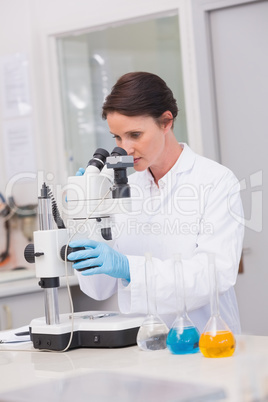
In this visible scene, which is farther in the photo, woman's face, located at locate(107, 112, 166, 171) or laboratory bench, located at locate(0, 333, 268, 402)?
woman's face, located at locate(107, 112, 166, 171)

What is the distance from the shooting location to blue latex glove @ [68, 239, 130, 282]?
187 centimetres

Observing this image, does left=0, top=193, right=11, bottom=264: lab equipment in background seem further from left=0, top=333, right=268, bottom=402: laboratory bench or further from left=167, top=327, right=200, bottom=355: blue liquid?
left=167, top=327, right=200, bottom=355: blue liquid

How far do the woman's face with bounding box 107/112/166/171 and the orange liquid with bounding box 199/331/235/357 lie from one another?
698mm

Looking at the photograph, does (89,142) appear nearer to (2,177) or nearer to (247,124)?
(2,177)

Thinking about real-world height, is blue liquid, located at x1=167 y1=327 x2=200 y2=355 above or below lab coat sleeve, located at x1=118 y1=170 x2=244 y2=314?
below

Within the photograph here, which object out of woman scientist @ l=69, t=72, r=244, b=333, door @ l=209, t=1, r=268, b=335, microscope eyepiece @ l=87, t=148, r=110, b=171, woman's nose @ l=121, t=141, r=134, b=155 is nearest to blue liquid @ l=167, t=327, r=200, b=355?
woman scientist @ l=69, t=72, r=244, b=333

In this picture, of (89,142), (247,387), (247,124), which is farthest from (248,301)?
(247,387)

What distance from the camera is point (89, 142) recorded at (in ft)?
13.8

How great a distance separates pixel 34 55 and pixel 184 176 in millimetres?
2118

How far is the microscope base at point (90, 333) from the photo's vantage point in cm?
189

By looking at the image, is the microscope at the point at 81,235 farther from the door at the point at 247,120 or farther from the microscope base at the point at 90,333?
the door at the point at 247,120

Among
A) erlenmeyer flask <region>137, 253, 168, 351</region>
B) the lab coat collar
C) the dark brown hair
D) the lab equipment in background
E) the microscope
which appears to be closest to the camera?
erlenmeyer flask <region>137, 253, 168, 351</region>

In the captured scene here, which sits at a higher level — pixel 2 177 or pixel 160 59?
pixel 160 59

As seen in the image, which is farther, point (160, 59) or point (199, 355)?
point (160, 59)
